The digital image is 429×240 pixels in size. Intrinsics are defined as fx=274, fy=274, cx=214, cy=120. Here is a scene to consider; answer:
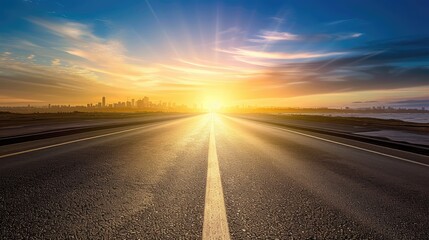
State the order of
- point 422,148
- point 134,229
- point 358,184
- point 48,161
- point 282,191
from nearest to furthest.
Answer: point 134,229 < point 282,191 < point 358,184 < point 48,161 < point 422,148

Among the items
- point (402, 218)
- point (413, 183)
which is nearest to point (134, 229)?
point (402, 218)

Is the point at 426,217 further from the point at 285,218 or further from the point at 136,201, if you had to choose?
the point at 136,201

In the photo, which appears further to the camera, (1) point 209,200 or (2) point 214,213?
(1) point 209,200

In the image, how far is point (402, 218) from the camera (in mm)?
2977

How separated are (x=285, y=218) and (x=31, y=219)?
258cm

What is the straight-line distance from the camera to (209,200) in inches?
136

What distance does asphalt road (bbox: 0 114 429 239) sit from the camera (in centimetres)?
254

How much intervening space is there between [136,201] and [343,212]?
2.45 meters

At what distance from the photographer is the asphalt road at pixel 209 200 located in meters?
2.54

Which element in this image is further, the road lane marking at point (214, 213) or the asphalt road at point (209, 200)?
the asphalt road at point (209, 200)

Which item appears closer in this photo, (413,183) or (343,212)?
(343,212)

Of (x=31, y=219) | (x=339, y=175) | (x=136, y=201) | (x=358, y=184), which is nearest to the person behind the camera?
(x=31, y=219)

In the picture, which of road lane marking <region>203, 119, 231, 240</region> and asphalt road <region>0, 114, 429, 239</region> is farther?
asphalt road <region>0, 114, 429, 239</region>

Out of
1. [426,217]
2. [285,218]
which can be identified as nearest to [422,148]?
[426,217]
